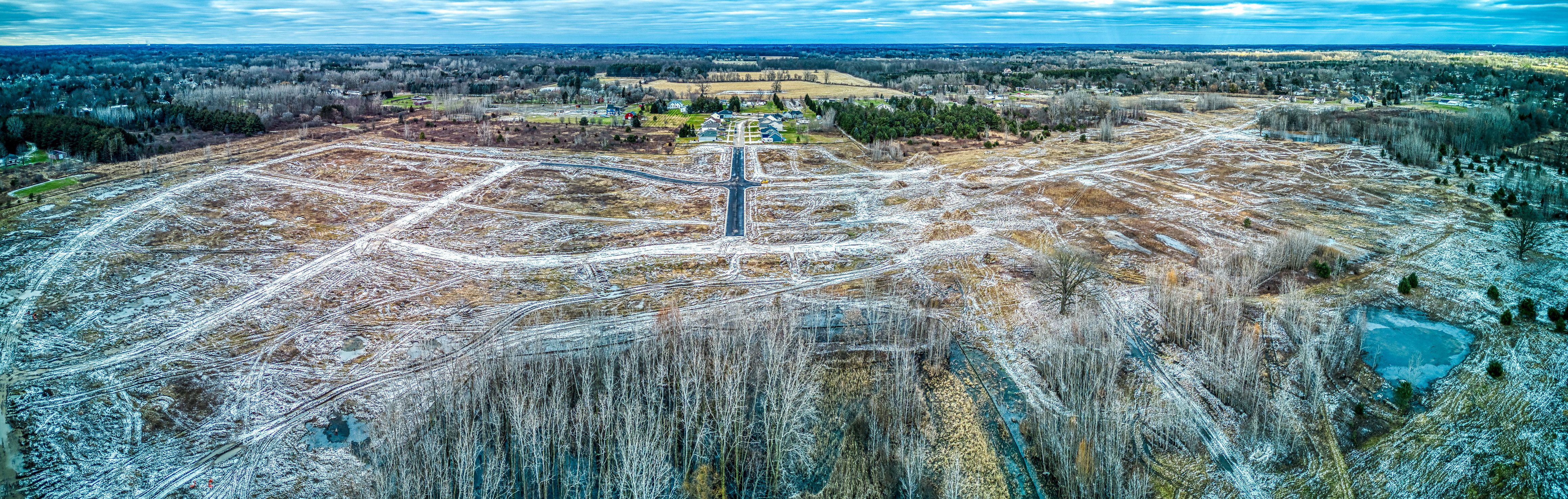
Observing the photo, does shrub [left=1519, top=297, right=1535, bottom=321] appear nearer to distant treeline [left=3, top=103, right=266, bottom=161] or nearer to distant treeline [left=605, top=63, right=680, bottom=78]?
distant treeline [left=3, top=103, right=266, bottom=161]

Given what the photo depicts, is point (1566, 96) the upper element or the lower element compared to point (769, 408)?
upper

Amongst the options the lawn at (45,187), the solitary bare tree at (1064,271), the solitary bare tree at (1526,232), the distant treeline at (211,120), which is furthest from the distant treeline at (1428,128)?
the distant treeline at (211,120)

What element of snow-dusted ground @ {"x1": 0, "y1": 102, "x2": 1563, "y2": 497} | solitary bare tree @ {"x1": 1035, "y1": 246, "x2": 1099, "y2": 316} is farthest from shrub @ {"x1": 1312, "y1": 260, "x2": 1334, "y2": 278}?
solitary bare tree @ {"x1": 1035, "y1": 246, "x2": 1099, "y2": 316}

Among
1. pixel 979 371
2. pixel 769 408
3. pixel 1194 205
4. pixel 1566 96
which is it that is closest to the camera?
pixel 769 408

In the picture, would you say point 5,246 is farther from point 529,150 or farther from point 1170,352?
point 1170,352

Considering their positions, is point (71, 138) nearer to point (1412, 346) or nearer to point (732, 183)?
point (732, 183)

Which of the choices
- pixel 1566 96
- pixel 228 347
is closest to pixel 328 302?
pixel 228 347
